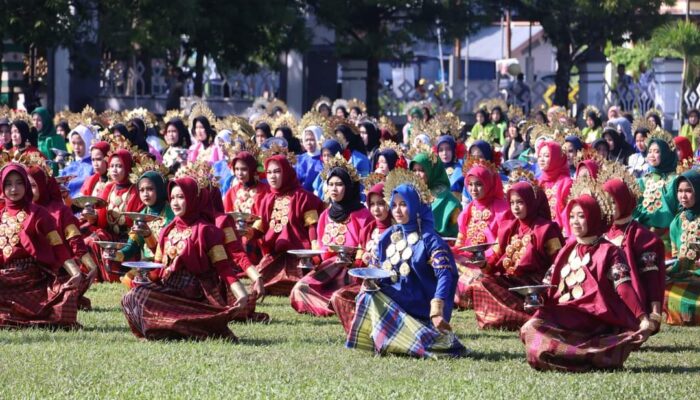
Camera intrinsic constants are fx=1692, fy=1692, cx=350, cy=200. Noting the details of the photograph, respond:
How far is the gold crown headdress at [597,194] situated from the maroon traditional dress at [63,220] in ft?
10.6

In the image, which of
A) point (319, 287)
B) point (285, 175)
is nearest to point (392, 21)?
point (285, 175)

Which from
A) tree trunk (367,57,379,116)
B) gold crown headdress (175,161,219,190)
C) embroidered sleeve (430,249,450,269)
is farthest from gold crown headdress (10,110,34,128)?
tree trunk (367,57,379,116)

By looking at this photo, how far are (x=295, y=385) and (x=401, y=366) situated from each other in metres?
0.90

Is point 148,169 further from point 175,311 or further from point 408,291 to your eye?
point 408,291

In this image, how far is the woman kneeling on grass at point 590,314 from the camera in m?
8.87

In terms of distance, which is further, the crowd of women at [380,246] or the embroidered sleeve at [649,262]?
the embroidered sleeve at [649,262]

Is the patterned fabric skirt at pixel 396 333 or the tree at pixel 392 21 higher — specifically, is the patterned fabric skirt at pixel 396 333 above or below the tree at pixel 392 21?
below

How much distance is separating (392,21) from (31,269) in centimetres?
1910

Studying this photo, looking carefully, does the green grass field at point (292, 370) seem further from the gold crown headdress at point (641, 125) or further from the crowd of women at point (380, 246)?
the gold crown headdress at point (641, 125)

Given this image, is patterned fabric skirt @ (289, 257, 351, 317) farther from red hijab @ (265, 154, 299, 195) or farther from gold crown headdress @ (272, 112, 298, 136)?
gold crown headdress @ (272, 112, 298, 136)

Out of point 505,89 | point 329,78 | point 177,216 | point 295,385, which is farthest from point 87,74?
point 295,385

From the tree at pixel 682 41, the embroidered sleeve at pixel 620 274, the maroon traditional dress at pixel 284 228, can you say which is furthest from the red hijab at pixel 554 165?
the tree at pixel 682 41

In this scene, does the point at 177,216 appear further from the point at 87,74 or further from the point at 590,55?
the point at 590,55

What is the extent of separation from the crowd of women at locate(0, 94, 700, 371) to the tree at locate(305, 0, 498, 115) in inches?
467
